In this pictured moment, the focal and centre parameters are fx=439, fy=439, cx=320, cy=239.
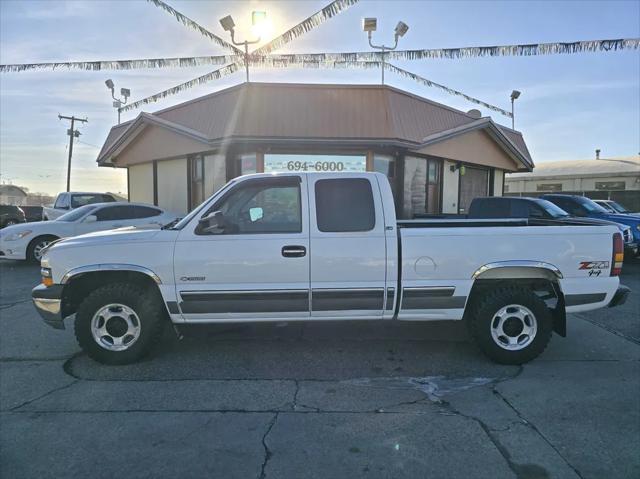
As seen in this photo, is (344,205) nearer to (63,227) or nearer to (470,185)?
(63,227)

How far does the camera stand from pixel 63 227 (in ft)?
34.9

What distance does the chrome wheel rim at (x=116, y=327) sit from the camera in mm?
4465

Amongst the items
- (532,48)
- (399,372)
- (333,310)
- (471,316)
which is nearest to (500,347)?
(471,316)

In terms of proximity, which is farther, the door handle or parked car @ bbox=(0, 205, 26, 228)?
parked car @ bbox=(0, 205, 26, 228)

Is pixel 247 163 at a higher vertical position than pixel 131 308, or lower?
higher

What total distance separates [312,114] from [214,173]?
136 inches

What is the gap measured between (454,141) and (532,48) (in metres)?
4.97

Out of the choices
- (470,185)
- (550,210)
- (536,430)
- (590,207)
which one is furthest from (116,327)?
(470,185)

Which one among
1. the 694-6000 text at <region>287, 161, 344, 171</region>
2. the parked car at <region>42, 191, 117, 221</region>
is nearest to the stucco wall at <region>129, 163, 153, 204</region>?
the parked car at <region>42, 191, 117, 221</region>

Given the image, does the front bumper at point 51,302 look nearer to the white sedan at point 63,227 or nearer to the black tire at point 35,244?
the white sedan at point 63,227

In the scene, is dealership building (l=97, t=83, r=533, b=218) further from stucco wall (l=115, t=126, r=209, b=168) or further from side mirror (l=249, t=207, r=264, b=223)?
side mirror (l=249, t=207, r=264, b=223)

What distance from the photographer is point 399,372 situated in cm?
438

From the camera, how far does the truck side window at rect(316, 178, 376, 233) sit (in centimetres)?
444

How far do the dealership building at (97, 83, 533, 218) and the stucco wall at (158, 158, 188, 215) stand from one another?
34 mm
